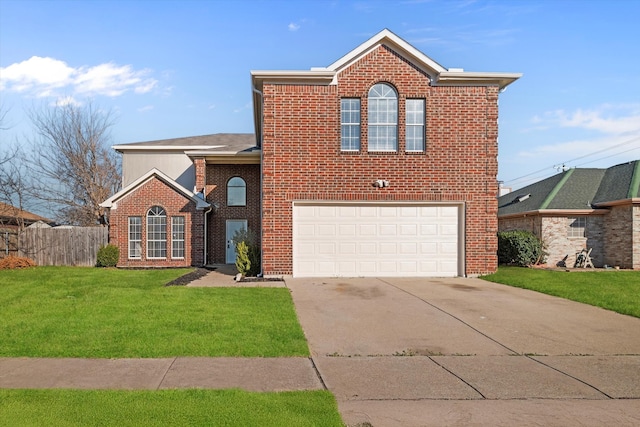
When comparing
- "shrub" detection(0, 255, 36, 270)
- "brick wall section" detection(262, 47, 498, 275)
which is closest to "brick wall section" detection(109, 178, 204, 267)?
"shrub" detection(0, 255, 36, 270)

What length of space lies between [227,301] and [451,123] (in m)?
9.49

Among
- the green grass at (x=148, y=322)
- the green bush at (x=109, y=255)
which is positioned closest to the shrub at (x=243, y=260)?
the green grass at (x=148, y=322)

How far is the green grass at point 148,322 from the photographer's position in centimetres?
718

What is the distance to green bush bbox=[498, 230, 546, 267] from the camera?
20609 mm

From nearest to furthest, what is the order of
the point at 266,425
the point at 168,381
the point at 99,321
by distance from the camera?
the point at 266,425 < the point at 168,381 < the point at 99,321

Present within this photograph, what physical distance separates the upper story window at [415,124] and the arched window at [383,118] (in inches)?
16.8

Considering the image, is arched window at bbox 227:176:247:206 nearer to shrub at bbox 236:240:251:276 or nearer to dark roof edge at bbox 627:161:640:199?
shrub at bbox 236:240:251:276

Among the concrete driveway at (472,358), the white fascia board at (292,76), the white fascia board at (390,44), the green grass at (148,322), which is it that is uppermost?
the white fascia board at (390,44)

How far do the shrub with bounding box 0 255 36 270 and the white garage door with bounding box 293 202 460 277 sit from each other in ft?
44.1

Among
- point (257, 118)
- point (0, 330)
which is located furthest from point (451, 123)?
point (0, 330)

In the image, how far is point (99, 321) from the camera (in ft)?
29.3

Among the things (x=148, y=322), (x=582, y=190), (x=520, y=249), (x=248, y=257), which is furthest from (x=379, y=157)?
(x=582, y=190)

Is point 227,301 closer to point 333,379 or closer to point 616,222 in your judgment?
point 333,379

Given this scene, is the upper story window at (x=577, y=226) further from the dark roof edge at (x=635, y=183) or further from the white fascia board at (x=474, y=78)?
the white fascia board at (x=474, y=78)
